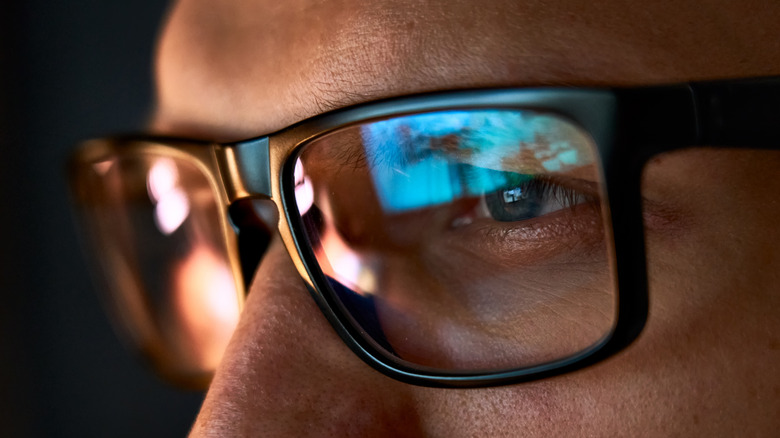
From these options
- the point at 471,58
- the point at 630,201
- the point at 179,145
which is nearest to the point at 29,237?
the point at 179,145

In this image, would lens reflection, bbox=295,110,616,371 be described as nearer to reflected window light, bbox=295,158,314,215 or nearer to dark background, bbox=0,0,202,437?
reflected window light, bbox=295,158,314,215

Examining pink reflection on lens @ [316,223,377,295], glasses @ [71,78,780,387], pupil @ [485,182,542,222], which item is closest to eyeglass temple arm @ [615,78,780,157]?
glasses @ [71,78,780,387]

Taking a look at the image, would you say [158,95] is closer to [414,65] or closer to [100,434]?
[414,65]

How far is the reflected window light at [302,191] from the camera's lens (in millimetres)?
648

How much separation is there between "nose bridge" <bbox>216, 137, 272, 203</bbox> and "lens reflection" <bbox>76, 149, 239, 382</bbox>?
0.78 ft

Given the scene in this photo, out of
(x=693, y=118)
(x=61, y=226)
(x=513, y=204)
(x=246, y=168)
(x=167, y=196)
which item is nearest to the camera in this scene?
(x=693, y=118)

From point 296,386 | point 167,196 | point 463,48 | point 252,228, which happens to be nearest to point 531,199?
point 463,48

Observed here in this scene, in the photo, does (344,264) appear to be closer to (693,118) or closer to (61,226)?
(693,118)

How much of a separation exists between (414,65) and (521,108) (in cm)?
11

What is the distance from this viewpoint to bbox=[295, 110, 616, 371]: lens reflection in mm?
541

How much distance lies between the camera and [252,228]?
810 millimetres

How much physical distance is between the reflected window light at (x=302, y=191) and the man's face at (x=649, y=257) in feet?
0.19

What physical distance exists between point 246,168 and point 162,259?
0.49 m

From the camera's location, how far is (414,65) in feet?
1.90
